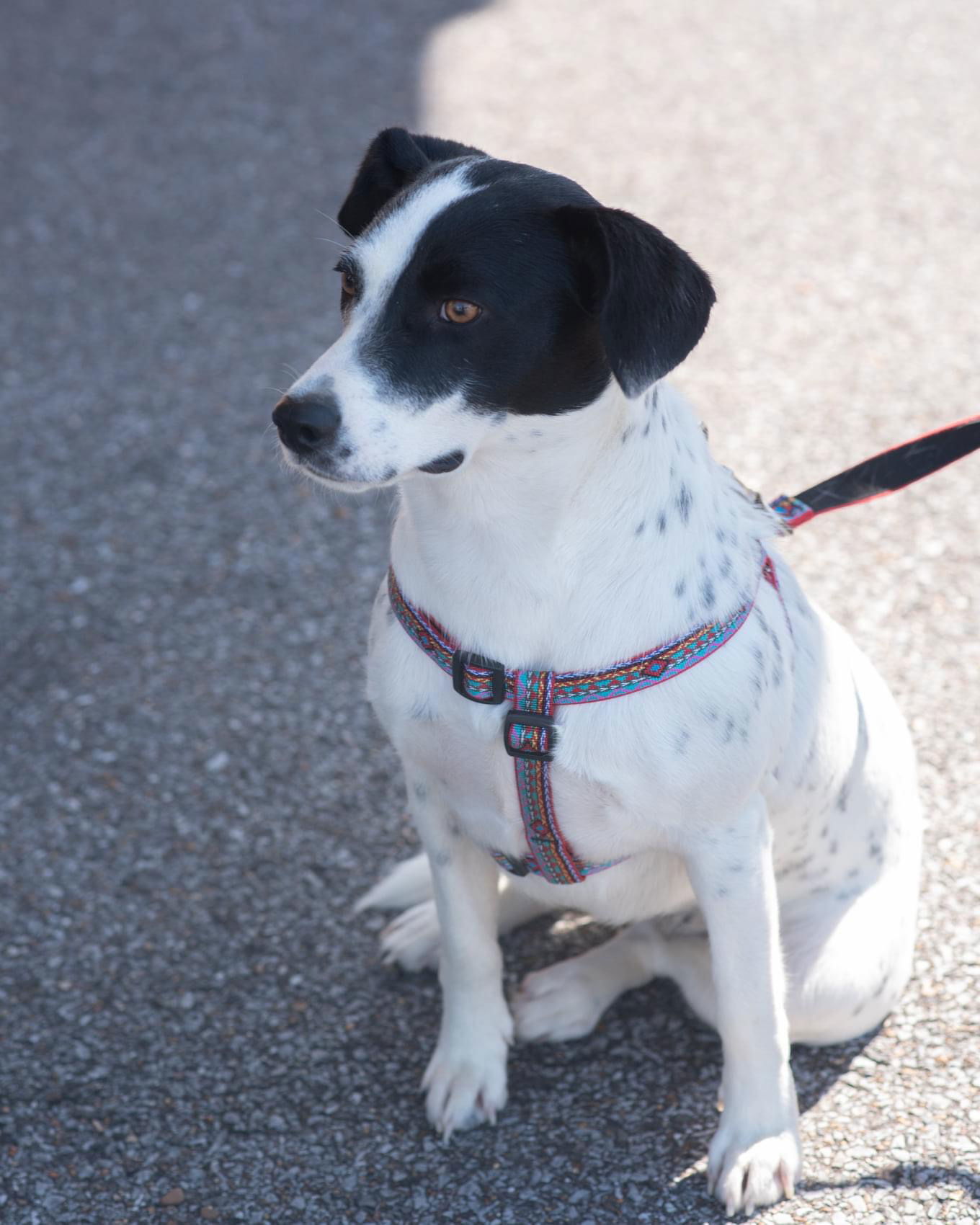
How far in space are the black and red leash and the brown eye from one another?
2.73 ft

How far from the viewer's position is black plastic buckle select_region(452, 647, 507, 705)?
2.05 m

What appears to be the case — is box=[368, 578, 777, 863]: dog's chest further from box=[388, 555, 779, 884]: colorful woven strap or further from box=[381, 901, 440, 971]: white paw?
box=[381, 901, 440, 971]: white paw

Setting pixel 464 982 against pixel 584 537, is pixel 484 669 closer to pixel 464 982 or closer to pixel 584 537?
pixel 584 537

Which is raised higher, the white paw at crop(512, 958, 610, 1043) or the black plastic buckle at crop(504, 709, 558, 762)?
the black plastic buckle at crop(504, 709, 558, 762)

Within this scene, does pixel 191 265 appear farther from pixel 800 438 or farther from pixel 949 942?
pixel 949 942

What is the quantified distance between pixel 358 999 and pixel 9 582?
195 cm

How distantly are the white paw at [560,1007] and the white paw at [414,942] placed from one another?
237 millimetres

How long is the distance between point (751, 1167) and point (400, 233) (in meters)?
1.67

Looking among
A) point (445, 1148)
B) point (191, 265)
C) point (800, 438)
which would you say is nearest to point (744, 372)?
point (800, 438)

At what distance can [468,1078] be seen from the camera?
97.5 inches

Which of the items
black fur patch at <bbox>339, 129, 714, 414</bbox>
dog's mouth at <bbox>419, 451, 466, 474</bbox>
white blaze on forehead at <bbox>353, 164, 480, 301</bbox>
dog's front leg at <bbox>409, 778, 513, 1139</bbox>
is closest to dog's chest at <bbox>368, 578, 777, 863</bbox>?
dog's front leg at <bbox>409, 778, 513, 1139</bbox>

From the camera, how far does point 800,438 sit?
14.8ft

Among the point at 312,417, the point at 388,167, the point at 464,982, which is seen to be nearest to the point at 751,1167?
the point at 464,982

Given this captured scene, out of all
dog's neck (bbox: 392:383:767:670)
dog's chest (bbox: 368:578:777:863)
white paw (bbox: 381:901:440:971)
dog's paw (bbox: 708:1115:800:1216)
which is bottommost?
dog's paw (bbox: 708:1115:800:1216)
